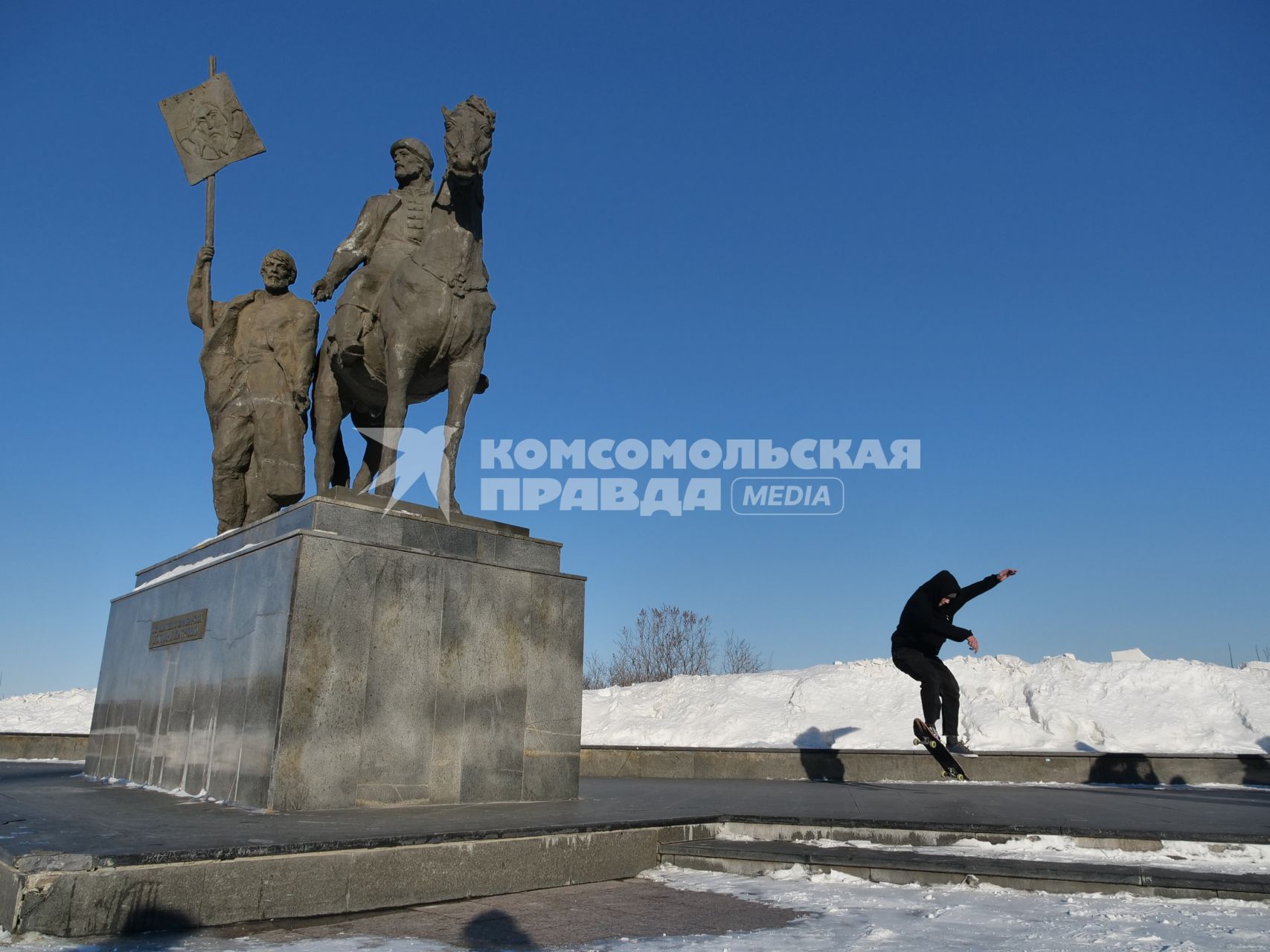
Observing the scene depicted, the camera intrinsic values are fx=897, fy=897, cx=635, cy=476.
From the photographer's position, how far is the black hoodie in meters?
9.31

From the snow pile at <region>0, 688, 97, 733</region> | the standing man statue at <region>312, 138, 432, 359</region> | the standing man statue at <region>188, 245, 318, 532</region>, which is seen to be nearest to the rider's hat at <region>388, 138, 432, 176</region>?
the standing man statue at <region>312, 138, 432, 359</region>

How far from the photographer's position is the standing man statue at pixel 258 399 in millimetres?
9109

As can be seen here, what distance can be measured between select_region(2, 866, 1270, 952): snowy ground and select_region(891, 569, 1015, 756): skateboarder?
15.5ft

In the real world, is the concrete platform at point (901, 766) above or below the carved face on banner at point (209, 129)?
below

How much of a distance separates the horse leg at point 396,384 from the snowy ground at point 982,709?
464 inches

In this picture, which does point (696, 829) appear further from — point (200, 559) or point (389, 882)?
point (200, 559)

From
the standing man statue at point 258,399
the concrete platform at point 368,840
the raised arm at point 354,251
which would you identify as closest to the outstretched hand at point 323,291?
the raised arm at point 354,251

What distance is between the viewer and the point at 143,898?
3.63 m

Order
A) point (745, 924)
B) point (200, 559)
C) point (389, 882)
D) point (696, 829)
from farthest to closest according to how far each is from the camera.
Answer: point (200, 559)
point (696, 829)
point (389, 882)
point (745, 924)

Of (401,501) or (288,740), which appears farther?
(401,501)

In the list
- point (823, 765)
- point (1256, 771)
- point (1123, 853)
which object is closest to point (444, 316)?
point (1123, 853)

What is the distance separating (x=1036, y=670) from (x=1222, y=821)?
808 inches

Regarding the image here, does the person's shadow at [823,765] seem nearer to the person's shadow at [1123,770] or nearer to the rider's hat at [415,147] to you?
the person's shadow at [1123,770]

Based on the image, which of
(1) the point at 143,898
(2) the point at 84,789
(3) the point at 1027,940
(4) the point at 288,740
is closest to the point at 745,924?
(3) the point at 1027,940
